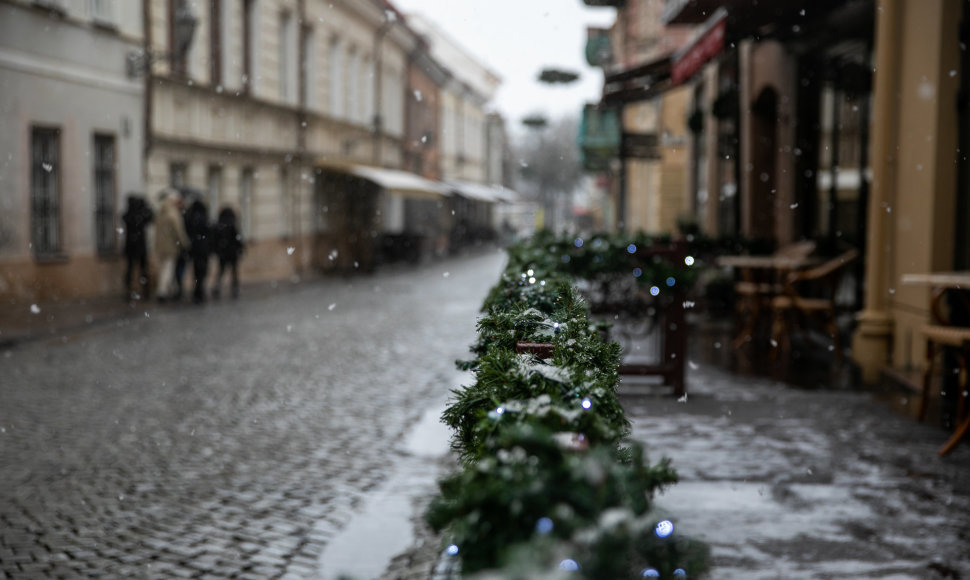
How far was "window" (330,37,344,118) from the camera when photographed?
103ft

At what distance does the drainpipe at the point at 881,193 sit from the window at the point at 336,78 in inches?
924

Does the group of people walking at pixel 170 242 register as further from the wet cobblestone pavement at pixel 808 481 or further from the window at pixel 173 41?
the wet cobblestone pavement at pixel 808 481

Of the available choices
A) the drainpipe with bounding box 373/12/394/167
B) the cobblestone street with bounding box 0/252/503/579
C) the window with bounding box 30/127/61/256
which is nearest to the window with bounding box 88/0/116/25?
the window with bounding box 30/127/61/256

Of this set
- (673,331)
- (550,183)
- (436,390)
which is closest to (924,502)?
(673,331)

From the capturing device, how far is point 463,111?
2234 inches

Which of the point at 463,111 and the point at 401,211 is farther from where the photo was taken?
the point at 463,111

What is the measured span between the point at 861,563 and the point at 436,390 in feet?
17.7

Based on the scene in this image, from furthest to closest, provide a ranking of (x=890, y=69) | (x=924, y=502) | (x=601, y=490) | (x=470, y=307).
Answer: (x=470, y=307) < (x=890, y=69) < (x=924, y=502) < (x=601, y=490)

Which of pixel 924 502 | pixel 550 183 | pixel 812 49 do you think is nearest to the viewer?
pixel 924 502

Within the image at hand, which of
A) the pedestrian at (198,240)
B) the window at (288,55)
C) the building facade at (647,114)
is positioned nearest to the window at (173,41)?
the pedestrian at (198,240)

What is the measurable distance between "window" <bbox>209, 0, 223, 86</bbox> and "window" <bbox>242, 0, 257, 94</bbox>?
1340 mm

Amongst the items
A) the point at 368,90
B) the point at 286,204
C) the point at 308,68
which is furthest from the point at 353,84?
the point at 286,204

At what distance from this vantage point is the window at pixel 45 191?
16828mm

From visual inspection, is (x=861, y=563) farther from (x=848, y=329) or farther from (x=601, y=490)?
(x=848, y=329)
